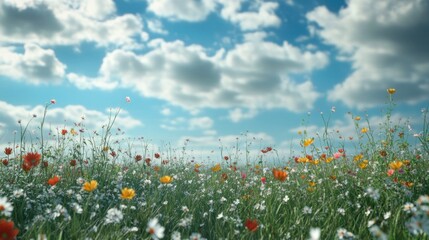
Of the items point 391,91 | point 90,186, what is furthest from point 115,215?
point 391,91

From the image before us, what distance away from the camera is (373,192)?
3.51 m

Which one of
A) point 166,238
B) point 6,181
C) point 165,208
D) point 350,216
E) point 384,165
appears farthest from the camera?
point 384,165

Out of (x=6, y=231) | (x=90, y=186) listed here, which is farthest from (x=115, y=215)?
(x=6, y=231)

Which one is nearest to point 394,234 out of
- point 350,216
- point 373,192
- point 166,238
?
point 373,192

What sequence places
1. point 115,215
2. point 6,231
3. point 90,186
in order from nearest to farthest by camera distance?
point 6,231 < point 115,215 < point 90,186

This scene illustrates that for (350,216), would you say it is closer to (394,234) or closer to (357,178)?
(394,234)

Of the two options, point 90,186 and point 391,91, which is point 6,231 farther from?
point 391,91

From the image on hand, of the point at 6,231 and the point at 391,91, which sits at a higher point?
the point at 391,91

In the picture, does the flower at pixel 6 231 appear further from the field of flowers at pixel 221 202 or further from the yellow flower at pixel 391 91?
the yellow flower at pixel 391 91

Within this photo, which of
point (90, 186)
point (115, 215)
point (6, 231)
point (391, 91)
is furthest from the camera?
point (391, 91)

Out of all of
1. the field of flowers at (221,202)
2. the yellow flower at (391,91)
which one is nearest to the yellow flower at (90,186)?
the field of flowers at (221,202)

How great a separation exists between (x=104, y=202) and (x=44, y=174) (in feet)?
4.30

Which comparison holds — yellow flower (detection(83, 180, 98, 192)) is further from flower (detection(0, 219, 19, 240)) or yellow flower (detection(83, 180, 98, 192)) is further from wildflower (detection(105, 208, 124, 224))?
flower (detection(0, 219, 19, 240))

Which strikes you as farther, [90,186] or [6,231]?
[90,186]
